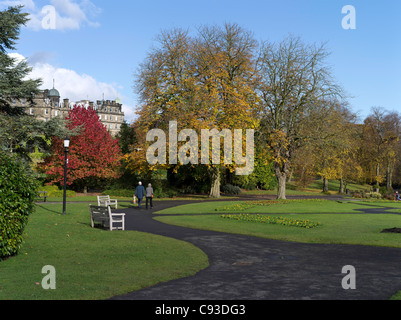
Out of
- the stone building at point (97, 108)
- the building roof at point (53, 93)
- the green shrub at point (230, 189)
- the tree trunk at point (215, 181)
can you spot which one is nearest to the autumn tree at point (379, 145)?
the green shrub at point (230, 189)

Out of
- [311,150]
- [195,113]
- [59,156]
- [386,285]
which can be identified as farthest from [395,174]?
[386,285]

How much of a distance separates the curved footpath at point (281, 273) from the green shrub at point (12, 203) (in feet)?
14.4

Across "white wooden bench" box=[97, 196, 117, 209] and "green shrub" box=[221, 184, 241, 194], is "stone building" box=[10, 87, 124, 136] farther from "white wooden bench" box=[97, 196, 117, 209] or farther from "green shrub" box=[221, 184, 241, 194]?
"white wooden bench" box=[97, 196, 117, 209]

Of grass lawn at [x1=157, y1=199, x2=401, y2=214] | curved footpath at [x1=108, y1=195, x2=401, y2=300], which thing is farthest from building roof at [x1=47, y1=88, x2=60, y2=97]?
curved footpath at [x1=108, y1=195, x2=401, y2=300]

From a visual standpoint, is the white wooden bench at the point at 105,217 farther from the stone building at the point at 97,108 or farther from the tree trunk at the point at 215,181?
the stone building at the point at 97,108

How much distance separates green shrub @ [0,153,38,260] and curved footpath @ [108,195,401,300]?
4.37m

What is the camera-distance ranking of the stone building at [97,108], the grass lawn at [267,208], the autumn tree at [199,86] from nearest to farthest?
the grass lawn at [267,208] < the autumn tree at [199,86] < the stone building at [97,108]

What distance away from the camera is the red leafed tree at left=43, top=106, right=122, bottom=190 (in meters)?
38.6

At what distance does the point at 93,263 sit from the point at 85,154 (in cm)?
3147

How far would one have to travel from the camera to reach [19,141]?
32031 millimetres

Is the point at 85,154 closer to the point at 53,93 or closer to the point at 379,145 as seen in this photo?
the point at 379,145

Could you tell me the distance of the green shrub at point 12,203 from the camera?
32.2 feet

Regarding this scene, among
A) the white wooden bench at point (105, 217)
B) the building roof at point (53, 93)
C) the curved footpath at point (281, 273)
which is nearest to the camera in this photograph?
the curved footpath at point (281, 273)
